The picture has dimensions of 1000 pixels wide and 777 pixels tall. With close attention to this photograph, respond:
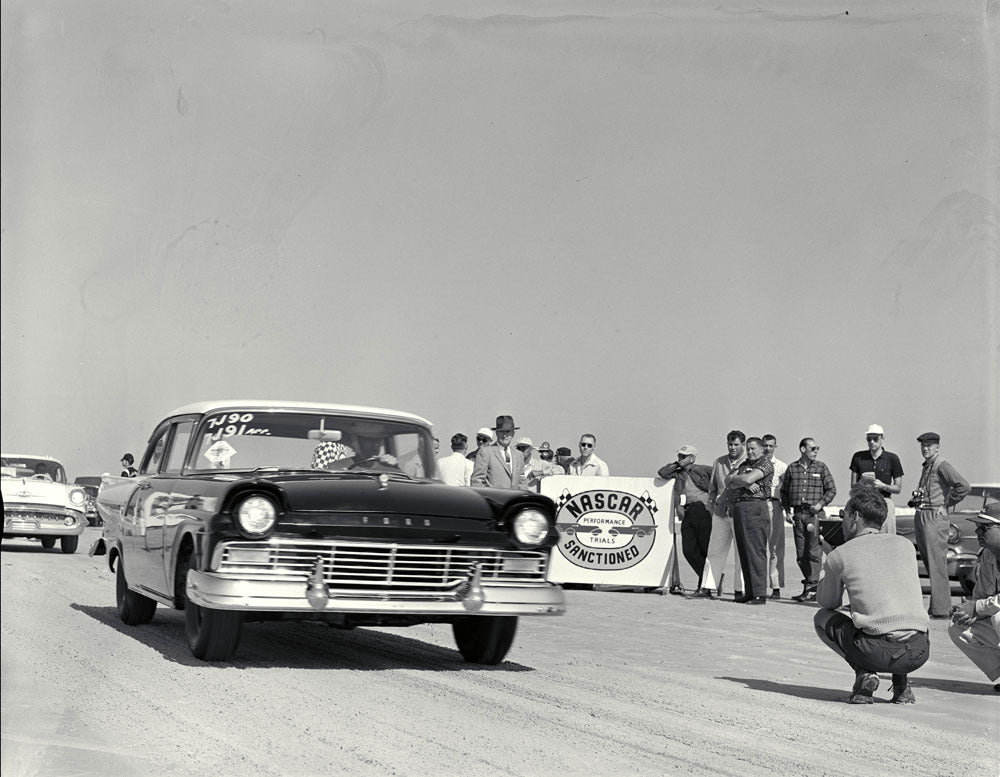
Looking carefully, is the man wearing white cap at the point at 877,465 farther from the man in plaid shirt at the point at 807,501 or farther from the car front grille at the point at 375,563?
the car front grille at the point at 375,563

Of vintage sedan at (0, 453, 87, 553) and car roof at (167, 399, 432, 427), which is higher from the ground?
car roof at (167, 399, 432, 427)

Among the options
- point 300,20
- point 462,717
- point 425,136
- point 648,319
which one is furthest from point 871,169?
point 462,717

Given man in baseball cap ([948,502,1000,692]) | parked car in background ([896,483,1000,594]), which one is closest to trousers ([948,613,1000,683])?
man in baseball cap ([948,502,1000,692])

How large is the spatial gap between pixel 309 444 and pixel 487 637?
1239 mm

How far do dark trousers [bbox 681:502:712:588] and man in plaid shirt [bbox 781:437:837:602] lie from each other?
72 cm

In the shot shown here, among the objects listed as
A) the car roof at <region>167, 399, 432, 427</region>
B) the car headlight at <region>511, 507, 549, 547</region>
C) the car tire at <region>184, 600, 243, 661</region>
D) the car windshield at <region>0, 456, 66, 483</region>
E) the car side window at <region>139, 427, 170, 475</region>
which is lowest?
the car tire at <region>184, 600, 243, 661</region>

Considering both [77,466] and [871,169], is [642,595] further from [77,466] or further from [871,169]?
[77,466]

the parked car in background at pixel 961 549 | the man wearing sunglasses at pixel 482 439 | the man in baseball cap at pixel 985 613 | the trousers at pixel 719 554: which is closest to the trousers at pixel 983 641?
the man in baseball cap at pixel 985 613

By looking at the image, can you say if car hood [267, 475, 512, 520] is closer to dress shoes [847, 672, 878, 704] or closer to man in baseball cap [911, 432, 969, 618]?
dress shoes [847, 672, 878, 704]

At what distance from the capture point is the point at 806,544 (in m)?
9.98

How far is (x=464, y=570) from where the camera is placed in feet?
18.4

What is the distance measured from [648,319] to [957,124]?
1228mm

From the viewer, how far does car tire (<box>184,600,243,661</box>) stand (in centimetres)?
547

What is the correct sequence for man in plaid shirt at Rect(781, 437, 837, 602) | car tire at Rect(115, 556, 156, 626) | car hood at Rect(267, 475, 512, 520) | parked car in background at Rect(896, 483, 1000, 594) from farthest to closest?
parked car in background at Rect(896, 483, 1000, 594), car tire at Rect(115, 556, 156, 626), car hood at Rect(267, 475, 512, 520), man in plaid shirt at Rect(781, 437, 837, 602)
